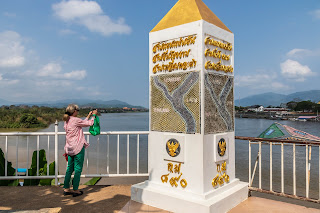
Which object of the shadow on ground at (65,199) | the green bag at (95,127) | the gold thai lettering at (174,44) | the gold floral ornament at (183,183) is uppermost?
the gold thai lettering at (174,44)

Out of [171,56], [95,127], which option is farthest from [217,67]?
[95,127]

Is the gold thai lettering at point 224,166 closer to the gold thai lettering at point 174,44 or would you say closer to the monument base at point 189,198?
the monument base at point 189,198

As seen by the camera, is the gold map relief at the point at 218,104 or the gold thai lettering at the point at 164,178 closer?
the gold map relief at the point at 218,104

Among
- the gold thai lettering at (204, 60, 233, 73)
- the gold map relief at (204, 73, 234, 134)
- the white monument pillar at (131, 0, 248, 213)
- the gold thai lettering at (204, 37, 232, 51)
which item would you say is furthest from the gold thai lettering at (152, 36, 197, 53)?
the gold map relief at (204, 73, 234, 134)

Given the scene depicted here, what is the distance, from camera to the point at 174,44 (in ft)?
10.6

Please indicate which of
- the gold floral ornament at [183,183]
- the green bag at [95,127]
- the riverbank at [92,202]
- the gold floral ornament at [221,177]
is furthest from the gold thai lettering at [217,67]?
the riverbank at [92,202]

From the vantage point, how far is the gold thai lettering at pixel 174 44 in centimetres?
306

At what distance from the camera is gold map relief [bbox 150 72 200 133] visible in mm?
3027

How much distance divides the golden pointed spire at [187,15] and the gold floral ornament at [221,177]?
199 cm

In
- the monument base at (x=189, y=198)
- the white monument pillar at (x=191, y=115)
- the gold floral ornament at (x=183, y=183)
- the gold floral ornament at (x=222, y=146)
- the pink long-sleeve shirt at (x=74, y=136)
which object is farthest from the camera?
the pink long-sleeve shirt at (x=74, y=136)

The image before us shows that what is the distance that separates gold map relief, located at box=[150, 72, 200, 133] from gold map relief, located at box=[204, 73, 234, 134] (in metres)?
0.15

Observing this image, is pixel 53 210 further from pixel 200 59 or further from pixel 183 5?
pixel 183 5

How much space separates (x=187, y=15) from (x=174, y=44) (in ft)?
1.39

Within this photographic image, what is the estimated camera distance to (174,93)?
3242 millimetres
